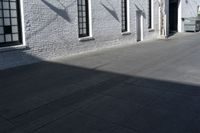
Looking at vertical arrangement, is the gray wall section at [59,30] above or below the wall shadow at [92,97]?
above

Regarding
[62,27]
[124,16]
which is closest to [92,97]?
[62,27]

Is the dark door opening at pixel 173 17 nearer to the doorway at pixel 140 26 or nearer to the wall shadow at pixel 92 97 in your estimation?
the doorway at pixel 140 26

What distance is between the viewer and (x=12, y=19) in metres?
10.5

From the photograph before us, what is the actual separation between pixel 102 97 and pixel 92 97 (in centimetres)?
24

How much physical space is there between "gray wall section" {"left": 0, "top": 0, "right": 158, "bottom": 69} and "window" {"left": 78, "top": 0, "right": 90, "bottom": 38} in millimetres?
332

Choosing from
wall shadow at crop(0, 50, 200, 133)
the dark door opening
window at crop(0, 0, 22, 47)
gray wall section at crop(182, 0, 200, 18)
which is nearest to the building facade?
window at crop(0, 0, 22, 47)

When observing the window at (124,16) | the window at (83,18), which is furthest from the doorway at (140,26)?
the window at (83,18)

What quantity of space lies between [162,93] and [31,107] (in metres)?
3.11

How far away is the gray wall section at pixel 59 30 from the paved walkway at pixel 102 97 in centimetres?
64

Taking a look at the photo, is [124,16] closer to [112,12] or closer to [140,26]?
[112,12]

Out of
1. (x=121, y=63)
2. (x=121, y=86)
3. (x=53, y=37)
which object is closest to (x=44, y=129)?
(x=121, y=86)

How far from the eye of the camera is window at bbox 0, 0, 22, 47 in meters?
10.2

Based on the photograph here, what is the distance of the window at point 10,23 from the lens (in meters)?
10.2

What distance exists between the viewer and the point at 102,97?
6.69 m
